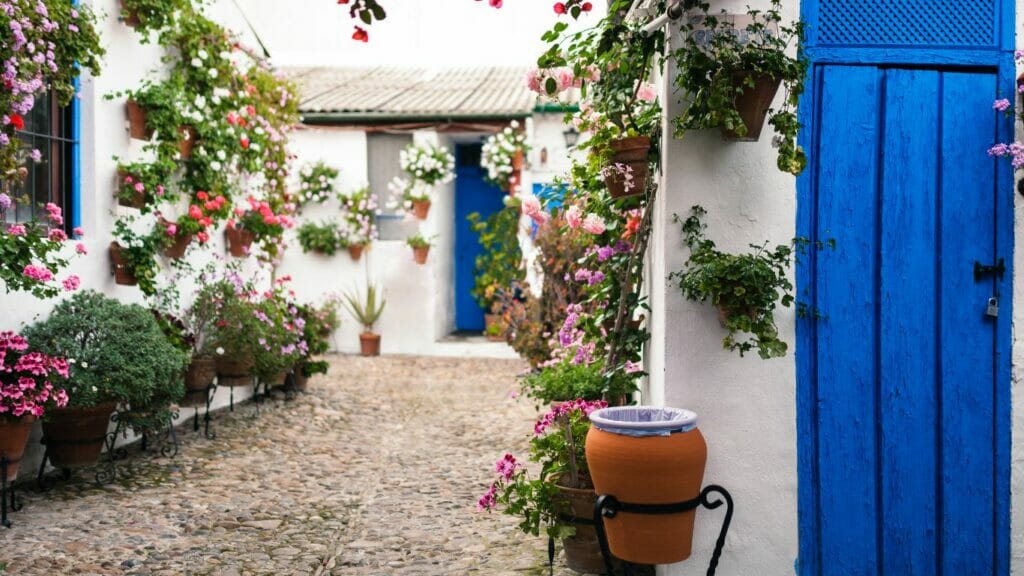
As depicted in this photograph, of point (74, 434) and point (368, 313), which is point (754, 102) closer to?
point (74, 434)

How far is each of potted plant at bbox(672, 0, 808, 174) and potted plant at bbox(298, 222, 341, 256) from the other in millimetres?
9824

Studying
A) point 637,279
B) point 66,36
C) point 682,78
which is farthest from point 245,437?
point 682,78

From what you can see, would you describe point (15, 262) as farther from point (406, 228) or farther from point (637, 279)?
point (406, 228)

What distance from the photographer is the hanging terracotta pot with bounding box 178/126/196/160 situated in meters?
7.26

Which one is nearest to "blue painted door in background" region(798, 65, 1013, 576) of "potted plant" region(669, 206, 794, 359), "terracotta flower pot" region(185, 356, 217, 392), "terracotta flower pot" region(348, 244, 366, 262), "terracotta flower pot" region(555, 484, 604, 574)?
"potted plant" region(669, 206, 794, 359)

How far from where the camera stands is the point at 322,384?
400 inches

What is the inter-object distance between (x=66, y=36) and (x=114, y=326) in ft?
5.95

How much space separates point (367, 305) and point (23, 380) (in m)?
8.23

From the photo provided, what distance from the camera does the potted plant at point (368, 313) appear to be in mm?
13086

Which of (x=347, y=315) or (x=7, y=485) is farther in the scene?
(x=347, y=315)

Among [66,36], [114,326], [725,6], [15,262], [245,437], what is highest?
[66,36]

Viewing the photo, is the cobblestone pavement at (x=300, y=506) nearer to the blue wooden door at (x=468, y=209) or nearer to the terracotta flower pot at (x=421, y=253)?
the terracotta flower pot at (x=421, y=253)

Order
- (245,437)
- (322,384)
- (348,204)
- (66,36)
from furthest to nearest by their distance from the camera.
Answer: (348,204), (322,384), (245,437), (66,36)

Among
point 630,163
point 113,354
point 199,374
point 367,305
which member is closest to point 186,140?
point 199,374
